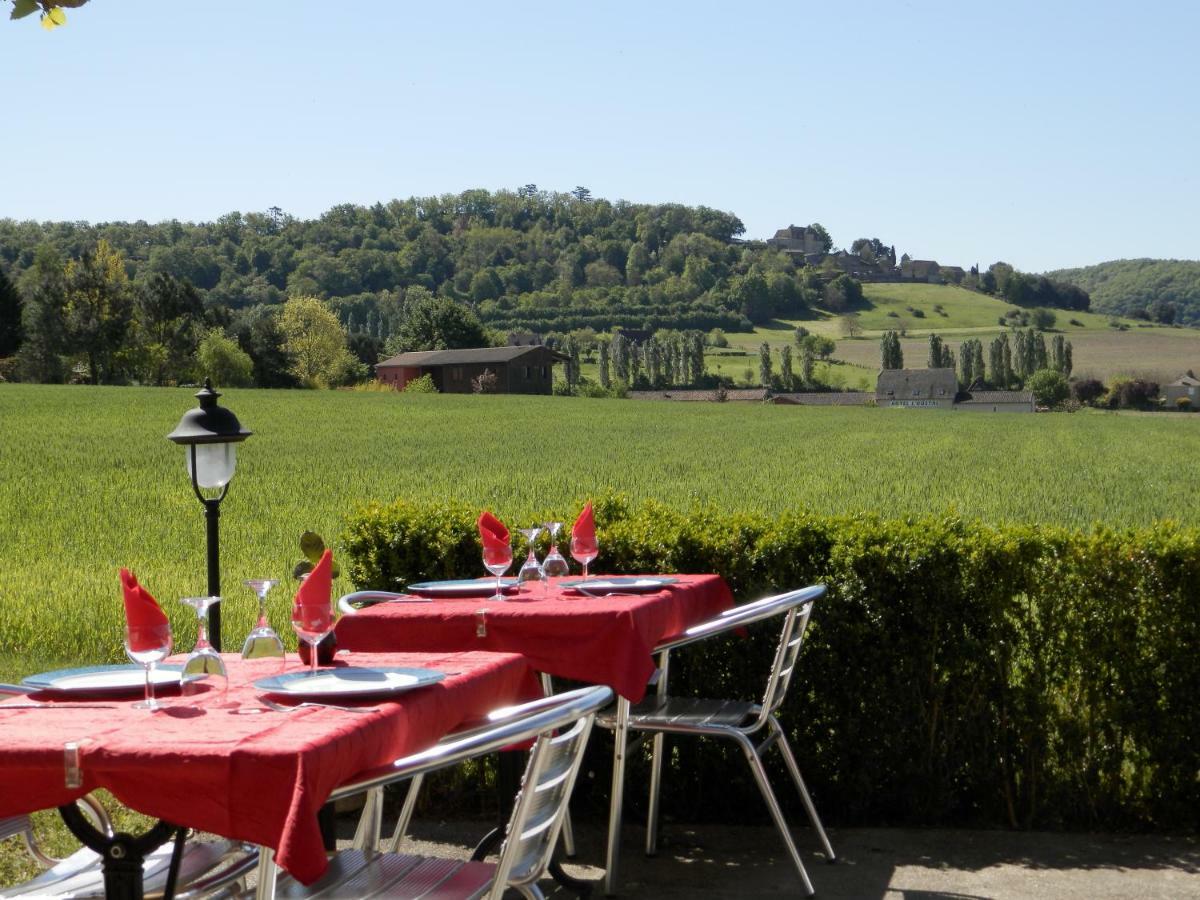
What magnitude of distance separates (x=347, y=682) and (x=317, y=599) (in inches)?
10.7

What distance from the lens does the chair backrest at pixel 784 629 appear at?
4875mm

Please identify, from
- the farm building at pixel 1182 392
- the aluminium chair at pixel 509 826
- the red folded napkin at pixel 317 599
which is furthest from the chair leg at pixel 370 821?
the farm building at pixel 1182 392

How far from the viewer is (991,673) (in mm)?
5488

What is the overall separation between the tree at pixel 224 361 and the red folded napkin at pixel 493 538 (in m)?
79.6

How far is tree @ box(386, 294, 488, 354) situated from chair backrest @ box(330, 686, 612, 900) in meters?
108

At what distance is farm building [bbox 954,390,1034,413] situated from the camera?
111m

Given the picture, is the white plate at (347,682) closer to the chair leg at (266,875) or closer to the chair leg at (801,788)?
the chair leg at (266,875)

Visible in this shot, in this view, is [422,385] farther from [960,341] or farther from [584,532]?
[960,341]

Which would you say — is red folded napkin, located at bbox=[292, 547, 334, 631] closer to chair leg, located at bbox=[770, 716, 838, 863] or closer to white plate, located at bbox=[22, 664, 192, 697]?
white plate, located at bbox=[22, 664, 192, 697]

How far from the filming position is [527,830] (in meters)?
3.27

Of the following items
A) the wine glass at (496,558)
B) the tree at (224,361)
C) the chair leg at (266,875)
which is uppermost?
the tree at (224,361)

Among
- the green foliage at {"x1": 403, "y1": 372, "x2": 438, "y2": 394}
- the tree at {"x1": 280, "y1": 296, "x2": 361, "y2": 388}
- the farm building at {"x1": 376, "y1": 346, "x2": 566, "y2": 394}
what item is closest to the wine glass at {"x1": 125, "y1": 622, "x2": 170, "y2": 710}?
the green foliage at {"x1": 403, "y1": 372, "x2": 438, "y2": 394}

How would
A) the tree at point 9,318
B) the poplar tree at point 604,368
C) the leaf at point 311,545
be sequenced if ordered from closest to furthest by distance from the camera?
the leaf at point 311,545
the tree at point 9,318
the poplar tree at point 604,368

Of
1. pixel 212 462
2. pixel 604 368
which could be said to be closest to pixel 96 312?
pixel 604 368
